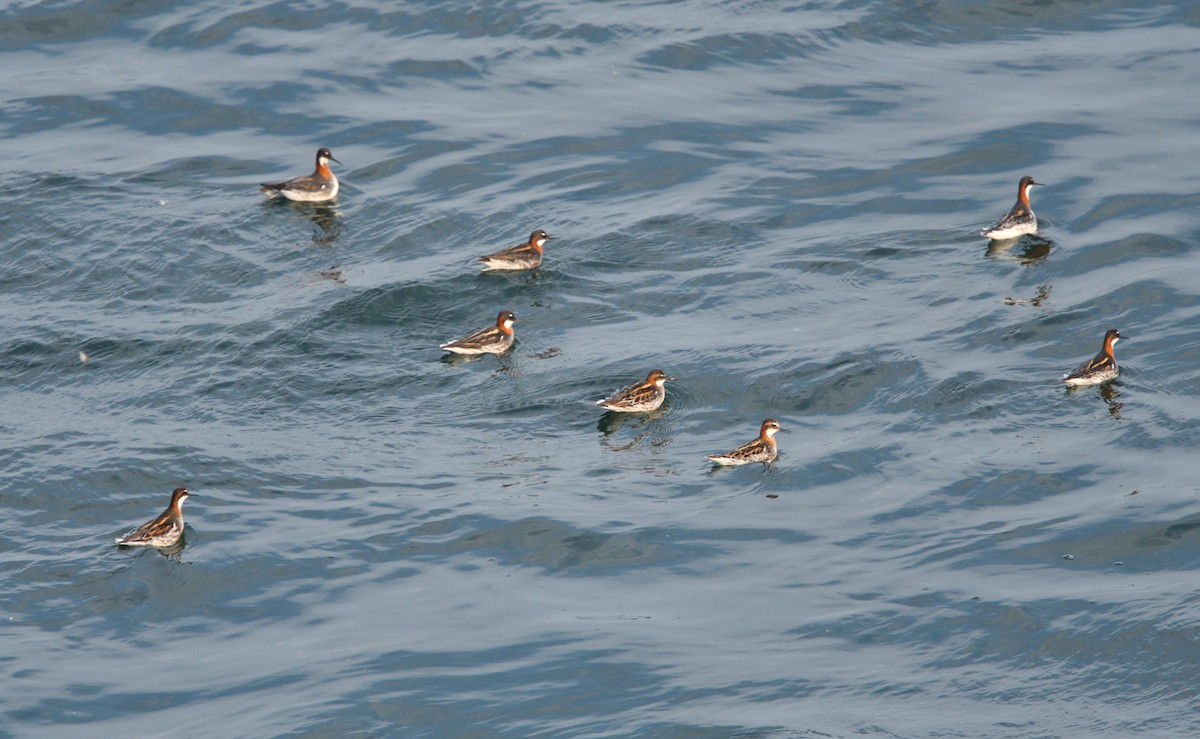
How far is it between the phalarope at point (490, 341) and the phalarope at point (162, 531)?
5.06 metres

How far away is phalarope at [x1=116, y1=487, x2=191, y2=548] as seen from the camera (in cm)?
1675

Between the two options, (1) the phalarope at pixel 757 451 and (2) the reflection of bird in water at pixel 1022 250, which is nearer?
(1) the phalarope at pixel 757 451

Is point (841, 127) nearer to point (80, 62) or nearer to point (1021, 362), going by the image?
point (1021, 362)

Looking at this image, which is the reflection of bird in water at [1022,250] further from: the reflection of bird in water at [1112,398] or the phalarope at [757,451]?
the phalarope at [757,451]

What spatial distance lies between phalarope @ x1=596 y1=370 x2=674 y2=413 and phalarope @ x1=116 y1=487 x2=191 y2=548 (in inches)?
215

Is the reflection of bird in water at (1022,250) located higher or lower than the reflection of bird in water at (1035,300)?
higher

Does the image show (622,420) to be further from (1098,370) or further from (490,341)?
(1098,370)

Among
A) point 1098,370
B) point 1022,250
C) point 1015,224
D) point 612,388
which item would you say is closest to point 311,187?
point 612,388

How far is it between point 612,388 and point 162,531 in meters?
6.31

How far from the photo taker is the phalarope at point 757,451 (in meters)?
18.1

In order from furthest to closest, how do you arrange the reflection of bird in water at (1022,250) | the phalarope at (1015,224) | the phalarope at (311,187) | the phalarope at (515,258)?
the phalarope at (311,187) → the phalarope at (1015,224) → the reflection of bird in water at (1022,250) → the phalarope at (515,258)

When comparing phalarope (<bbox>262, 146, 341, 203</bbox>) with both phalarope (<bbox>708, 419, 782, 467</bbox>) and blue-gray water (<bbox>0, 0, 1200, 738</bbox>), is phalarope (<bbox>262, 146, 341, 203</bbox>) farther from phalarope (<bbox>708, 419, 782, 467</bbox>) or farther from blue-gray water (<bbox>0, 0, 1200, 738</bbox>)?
phalarope (<bbox>708, 419, 782, 467</bbox>)

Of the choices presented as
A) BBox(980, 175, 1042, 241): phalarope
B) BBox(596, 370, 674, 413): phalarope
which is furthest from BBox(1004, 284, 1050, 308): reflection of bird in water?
BBox(596, 370, 674, 413): phalarope

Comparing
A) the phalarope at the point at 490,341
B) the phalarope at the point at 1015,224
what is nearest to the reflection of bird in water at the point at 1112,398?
the phalarope at the point at 1015,224
